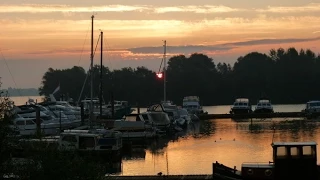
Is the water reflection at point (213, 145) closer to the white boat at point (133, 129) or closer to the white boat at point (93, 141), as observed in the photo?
the white boat at point (133, 129)

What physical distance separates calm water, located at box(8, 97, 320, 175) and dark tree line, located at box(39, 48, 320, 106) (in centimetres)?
8224

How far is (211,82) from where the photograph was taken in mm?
173500

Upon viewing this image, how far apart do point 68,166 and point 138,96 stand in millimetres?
143492

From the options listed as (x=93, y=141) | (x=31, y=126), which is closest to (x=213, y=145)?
(x=93, y=141)

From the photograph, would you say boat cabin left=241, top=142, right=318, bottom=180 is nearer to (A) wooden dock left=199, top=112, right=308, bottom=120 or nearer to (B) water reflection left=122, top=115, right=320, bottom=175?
(B) water reflection left=122, top=115, right=320, bottom=175

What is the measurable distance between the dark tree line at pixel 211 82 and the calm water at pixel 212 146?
270 feet

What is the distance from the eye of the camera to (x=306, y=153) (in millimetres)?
29312

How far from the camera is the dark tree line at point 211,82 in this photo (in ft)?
543

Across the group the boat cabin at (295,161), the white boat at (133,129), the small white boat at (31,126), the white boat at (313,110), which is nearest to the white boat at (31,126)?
the small white boat at (31,126)

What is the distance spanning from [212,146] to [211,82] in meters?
117

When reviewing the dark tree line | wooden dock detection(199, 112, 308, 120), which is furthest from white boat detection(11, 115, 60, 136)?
the dark tree line

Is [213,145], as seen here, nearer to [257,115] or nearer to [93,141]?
[93,141]

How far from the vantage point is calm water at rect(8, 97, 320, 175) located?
44.4 meters

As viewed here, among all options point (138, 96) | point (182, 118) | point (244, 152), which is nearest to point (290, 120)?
point (182, 118)
